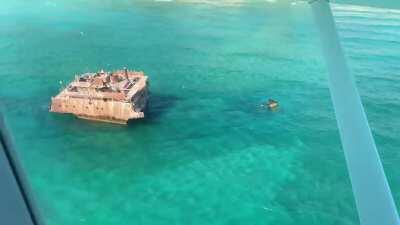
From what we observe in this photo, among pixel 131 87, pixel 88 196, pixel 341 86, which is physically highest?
pixel 341 86

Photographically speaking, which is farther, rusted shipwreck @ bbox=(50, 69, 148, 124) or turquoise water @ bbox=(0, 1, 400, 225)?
rusted shipwreck @ bbox=(50, 69, 148, 124)

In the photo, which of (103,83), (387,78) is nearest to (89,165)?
(103,83)

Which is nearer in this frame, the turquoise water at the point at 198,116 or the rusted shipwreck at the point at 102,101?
the turquoise water at the point at 198,116

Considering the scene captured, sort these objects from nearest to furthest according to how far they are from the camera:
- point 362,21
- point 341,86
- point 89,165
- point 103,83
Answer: point 341,86 < point 89,165 < point 103,83 < point 362,21

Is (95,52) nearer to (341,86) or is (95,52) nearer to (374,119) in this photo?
(374,119)
